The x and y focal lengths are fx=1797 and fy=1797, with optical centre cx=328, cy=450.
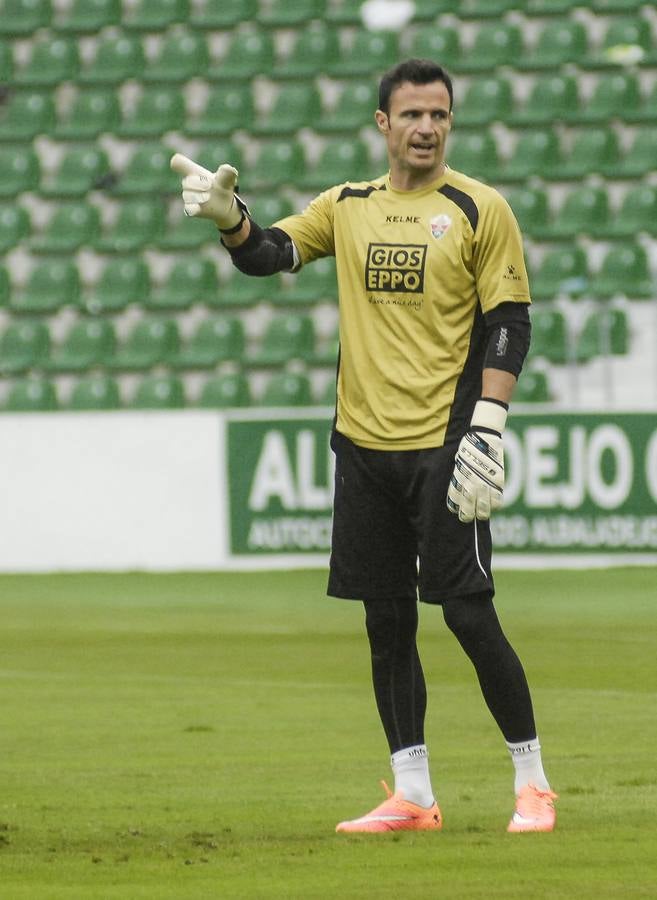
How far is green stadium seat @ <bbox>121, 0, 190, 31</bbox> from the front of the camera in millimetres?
18891

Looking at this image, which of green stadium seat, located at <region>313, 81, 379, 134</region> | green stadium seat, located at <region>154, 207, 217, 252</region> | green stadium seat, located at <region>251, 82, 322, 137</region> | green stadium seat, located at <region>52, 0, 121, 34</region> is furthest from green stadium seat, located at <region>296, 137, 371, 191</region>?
green stadium seat, located at <region>52, 0, 121, 34</region>

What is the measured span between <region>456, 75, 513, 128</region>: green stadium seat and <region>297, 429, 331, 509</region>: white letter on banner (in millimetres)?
5232

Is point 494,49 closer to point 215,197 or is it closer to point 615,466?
point 615,466

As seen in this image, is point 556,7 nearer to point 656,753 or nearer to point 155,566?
point 155,566

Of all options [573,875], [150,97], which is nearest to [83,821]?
[573,875]

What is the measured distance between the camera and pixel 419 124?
15.6 ft

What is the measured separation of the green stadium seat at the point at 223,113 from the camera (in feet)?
58.9

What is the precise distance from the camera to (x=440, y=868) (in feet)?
14.1

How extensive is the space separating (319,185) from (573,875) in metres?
13.6

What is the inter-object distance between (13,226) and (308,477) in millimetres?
5716

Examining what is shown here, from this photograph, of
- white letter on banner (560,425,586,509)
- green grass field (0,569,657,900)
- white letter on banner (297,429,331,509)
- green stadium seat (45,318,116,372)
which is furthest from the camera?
green stadium seat (45,318,116,372)

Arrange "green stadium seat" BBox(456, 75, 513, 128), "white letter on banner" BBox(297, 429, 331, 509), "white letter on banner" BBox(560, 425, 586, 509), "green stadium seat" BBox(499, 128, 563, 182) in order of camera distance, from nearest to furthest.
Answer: "white letter on banner" BBox(560, 425, 586, 509)
"white letter on banner" BBox(297, 429, 331, 509)
"green stadium seat" BBox(499, 128, 563, 182)
"green stadium seat" BBox(456, 75, 513, 128)

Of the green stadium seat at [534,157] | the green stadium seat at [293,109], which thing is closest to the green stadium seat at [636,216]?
the green stadium seat at [534,157]

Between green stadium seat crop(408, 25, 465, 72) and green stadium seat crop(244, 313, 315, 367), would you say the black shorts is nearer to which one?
green stadium seat crop(244, 313, 315, 367)
